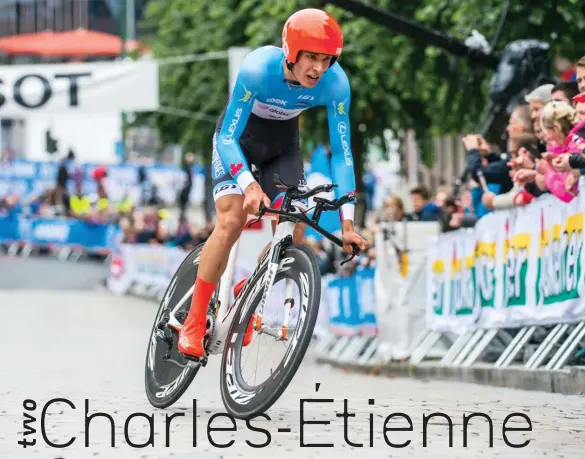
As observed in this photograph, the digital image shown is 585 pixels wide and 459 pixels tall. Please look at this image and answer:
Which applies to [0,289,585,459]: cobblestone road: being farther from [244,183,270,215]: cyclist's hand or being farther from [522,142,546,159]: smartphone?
[522,142,546,159]: smartphone

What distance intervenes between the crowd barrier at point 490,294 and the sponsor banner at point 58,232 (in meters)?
21.7

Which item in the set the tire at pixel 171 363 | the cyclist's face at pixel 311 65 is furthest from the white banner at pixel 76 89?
the cyclist's face at pixel 311 65

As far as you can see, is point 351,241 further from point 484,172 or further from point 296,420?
point 484,172

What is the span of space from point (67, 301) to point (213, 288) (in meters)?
19.8

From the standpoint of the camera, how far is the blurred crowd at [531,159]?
1017cm

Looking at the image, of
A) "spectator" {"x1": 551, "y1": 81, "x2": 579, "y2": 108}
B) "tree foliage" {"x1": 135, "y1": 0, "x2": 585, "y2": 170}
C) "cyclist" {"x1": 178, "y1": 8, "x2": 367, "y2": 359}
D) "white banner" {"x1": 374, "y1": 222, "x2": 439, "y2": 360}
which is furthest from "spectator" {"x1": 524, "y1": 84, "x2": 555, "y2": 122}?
"tree foliage" {"x1": 135, "y1": 0, "x2": 585, "y2": 170}

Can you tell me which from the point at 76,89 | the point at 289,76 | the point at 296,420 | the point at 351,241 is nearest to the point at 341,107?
the point at 289,76

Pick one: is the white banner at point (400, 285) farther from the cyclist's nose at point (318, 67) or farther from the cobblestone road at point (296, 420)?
the cyclist's nose at point (318, 67)

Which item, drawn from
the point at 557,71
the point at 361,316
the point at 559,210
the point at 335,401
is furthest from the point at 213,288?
the point at 557,71

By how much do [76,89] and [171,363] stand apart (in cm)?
1779

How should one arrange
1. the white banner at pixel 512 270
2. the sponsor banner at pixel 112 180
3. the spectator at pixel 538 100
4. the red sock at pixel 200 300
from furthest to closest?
the sponsor banner at pixel 112 180
the spectator at pixel 538 100
the white banner at pixel 512 270
the red sock at pixel 200 300

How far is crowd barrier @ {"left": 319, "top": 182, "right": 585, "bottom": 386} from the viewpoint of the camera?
1037cm

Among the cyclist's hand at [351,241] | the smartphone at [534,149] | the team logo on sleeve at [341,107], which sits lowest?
the cyclist's hand at [351,241]

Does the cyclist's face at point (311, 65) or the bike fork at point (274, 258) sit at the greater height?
the cyclist's face at point (311, 65)
